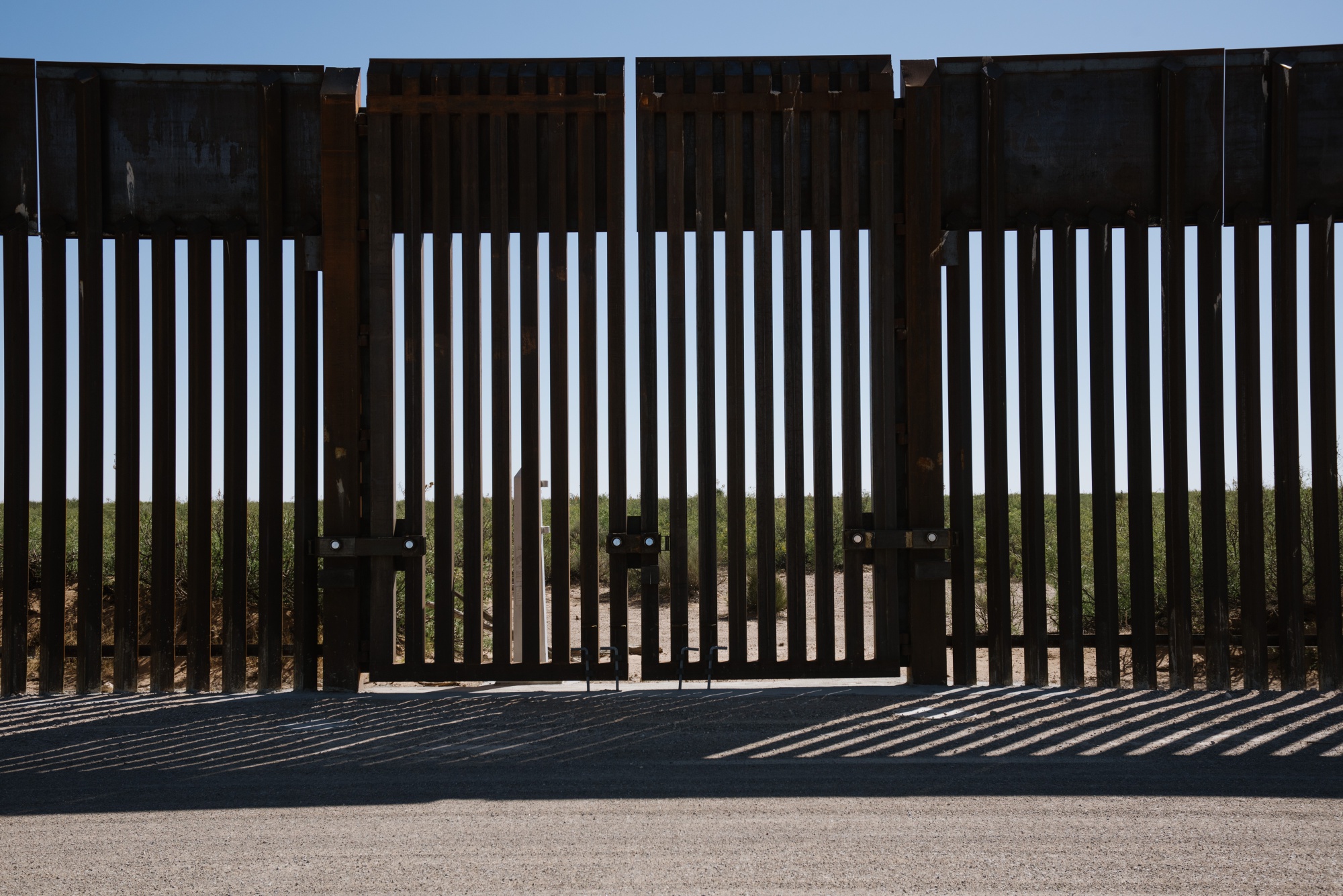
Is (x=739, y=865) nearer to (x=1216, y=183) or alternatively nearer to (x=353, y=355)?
(x=353, y=355)

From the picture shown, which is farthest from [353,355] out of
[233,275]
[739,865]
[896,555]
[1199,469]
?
[1199,469]

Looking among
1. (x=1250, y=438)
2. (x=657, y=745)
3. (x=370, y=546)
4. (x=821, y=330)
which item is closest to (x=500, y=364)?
(x=370, y=546)

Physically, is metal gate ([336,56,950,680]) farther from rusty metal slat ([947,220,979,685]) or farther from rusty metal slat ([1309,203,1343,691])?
rusty metal slat ([1309,203,1343,691])

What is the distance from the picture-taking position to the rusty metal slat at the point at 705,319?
6.93 metres

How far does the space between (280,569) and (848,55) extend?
528cm

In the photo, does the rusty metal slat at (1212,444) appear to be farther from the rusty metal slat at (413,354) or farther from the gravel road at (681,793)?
the rusty metal slat at (413,354)

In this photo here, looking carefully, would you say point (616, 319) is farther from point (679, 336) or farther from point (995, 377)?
point (995, 377)

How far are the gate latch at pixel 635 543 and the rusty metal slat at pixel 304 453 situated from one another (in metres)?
2.05

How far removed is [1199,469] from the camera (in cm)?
687

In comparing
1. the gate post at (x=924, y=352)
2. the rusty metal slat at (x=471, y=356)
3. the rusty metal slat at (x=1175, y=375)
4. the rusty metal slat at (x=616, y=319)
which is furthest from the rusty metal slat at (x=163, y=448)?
the rusty metal slat at (x=1175, y=375)

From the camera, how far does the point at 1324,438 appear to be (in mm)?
6867

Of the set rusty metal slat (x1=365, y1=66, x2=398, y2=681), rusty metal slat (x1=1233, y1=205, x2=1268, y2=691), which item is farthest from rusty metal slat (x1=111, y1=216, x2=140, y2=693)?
rusty metal slat (x1=1233, y1=205, x2=1268, y2=691)

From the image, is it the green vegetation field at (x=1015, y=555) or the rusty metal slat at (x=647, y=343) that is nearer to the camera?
the rusty metal slat at (x=647, y=343)

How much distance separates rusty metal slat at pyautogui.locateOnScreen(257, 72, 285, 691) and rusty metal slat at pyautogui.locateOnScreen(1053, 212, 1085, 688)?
17.4 feet
